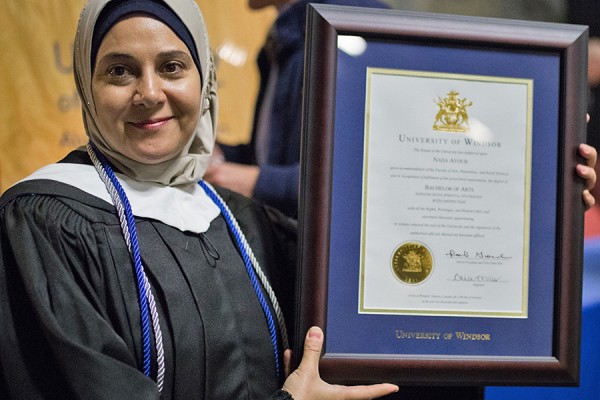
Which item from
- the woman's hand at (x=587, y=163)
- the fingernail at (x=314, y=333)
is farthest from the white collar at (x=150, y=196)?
the woman's hand at (x=587, y=163)

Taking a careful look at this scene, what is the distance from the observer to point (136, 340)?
1027 mm

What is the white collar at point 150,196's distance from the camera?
110 cm

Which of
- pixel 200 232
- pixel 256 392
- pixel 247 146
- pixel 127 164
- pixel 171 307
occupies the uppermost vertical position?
pixel 247 146

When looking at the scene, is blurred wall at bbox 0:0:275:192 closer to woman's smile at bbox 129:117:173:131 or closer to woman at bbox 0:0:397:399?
woman at bbox 0:0:397:399

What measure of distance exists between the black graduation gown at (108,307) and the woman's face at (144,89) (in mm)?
119

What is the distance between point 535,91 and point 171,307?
71 centimetres

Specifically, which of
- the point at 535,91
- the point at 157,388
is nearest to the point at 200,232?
the point at 157,388

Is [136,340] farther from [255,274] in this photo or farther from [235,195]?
[235,195]

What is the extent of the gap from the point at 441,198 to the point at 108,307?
0.57 meters

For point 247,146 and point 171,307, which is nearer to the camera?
point 171,307

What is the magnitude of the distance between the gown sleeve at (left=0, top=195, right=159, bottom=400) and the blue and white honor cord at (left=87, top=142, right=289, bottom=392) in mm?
41
